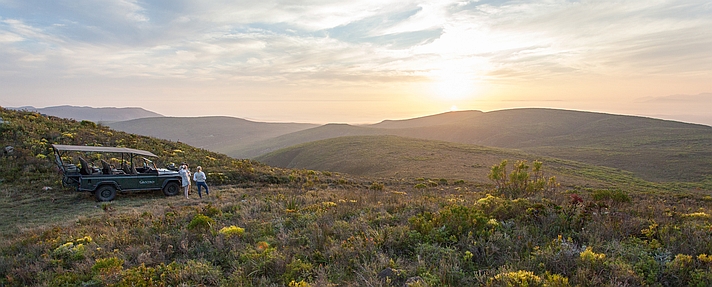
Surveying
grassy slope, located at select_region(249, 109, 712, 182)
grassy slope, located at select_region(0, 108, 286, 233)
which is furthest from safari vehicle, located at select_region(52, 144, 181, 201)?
grassy slope, located at select_region(249, 109, 712, 182)

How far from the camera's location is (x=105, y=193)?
13.3 metres

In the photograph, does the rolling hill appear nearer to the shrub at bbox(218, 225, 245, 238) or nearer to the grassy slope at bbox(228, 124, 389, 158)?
the shrub at bbox(218, 225, 245, 238)

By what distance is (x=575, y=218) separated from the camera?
266 inches

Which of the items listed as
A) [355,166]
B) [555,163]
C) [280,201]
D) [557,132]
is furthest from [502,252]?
[557,132]

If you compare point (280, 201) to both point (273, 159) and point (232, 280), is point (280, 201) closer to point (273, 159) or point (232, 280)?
point (232, 280)

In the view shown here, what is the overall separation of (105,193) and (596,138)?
133125 millimetres

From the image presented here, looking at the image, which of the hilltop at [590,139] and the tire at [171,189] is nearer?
the tire at [171,189]

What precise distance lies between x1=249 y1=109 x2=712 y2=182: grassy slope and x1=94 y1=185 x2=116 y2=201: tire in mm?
61343

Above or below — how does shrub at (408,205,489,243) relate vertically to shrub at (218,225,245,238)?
above

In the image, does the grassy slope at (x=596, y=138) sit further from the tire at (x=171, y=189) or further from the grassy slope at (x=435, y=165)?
the tire at (x=171, y=189)

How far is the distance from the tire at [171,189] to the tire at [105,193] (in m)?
1.89

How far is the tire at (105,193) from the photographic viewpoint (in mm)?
13094

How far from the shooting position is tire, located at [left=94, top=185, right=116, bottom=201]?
1309 cm

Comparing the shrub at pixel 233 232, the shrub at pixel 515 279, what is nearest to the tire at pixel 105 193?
the shrub at pixel 233 232
